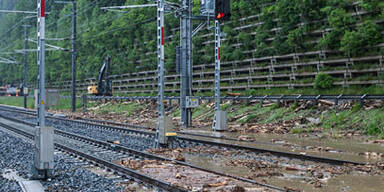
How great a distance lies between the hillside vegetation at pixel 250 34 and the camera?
989 inches

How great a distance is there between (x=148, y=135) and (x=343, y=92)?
1082cm

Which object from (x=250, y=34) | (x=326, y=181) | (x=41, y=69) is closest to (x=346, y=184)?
(x=326, y=181)

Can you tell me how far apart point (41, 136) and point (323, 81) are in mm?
18407

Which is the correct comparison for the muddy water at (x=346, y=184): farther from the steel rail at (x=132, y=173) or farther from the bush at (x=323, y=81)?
the bush at (x=323, y=81)

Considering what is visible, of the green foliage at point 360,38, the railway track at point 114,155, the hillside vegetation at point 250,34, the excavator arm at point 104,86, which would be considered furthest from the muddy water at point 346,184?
the excavator arm at point 104,86

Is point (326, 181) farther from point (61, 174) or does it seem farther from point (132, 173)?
point (61, 174)

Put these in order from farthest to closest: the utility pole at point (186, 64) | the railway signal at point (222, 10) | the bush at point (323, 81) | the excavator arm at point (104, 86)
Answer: the excavator arm at point (104, 86) → the bush at point (323, 81) → the utility pole at point (186, 64) → the railway signal at point (222, 10)

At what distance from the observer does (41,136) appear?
11070mm

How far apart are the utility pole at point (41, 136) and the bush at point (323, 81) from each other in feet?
59.2

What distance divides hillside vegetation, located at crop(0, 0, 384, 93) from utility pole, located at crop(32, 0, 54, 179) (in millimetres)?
14876

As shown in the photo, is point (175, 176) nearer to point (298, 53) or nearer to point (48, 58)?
point (298, 53)

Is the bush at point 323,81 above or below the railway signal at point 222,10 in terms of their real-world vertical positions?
below

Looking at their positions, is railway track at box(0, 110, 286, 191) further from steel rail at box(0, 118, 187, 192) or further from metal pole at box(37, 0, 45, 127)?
metal pole at box(37, 0, 45, 127)

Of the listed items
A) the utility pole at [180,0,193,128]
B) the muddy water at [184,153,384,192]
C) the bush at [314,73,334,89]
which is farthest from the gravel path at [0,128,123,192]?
the bush at [314,73,334,89]
